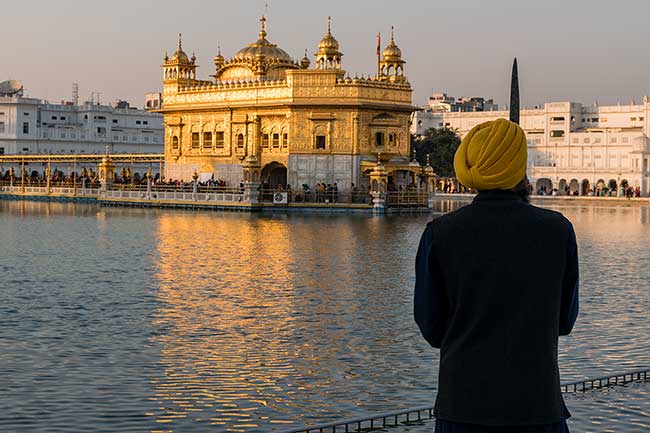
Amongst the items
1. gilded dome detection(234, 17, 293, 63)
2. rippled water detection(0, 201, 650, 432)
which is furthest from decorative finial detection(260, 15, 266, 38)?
rippled water detection(0, 201, 650, 432)

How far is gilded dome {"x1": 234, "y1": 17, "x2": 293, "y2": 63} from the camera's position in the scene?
2361 inches

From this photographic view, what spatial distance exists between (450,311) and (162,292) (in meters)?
15.8

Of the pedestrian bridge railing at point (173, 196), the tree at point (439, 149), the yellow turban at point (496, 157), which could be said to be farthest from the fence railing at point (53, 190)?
the yellow turban at point (496, 157)

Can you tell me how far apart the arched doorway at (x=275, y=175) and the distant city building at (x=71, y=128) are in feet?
160

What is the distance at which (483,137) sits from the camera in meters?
4.38

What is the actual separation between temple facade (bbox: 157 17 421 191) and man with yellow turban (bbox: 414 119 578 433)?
47.8 meters

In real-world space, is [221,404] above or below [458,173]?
below

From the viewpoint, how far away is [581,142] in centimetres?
10581

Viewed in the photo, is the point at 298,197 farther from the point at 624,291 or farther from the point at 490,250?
the point at 490,250

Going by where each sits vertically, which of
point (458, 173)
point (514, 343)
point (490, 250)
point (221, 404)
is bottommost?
point (221, 404)

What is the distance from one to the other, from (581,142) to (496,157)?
10438 centimetres

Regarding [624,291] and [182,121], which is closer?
[624,291]

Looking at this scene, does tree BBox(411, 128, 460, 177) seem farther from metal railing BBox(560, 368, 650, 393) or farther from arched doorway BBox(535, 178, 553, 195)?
metal railing BBox(560, 368, 650, 393)

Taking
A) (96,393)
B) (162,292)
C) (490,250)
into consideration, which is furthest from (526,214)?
(162,292)
